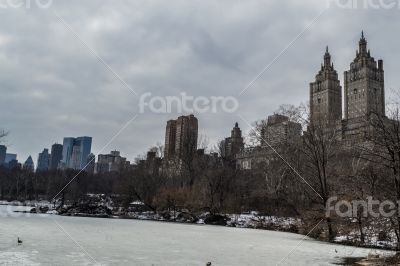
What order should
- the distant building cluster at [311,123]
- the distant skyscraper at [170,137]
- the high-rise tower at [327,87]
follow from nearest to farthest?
the distant building cluster at [311,123]
the distant skyscraper at [170,137]
the high-rise tower at [327,87]

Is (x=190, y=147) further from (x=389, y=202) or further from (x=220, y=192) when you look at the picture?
(x=389, y=202)

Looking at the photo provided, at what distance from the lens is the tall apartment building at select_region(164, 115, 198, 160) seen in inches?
2640

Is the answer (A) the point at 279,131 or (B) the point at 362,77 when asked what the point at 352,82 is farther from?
(A) the point at 279,131

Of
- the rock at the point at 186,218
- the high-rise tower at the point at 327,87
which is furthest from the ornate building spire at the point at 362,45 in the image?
the rock at the point at 186,218

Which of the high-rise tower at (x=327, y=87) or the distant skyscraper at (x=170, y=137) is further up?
the high-rise tower at (x=327, y=87)

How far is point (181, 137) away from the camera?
7144 cm

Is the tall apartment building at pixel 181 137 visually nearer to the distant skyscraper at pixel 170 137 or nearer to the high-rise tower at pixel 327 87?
the distant skyscraper at pixel 170 137

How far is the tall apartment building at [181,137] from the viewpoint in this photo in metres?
67.1

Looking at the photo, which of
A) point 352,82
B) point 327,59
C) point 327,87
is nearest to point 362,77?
point 352,82

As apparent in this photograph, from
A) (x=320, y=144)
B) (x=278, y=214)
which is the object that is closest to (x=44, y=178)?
(x=278, y=214)

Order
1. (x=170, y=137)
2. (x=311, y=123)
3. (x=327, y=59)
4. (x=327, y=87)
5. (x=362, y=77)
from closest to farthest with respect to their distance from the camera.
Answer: (x=311, y=123) → (x=170, y=137) → (x=327, y=87) → (x=362, y=77) → (x=327, y=59)

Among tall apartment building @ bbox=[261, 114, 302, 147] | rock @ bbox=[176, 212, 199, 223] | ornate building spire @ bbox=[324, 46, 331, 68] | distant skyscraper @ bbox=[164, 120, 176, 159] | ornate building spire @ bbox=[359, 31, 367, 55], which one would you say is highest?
ornate building spire @ bbox=[359, 31, 367, 55]

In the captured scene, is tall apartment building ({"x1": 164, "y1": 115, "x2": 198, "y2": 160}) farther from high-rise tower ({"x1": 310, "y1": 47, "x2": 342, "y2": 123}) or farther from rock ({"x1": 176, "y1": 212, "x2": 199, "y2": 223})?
high-rise tower ({"x1": 310, "y1": 47, "x2": 342, "y2": 123})

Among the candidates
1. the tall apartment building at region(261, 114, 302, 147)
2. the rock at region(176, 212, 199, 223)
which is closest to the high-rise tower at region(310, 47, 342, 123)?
the tall apartment building at region(261, 114, 302, 147)
